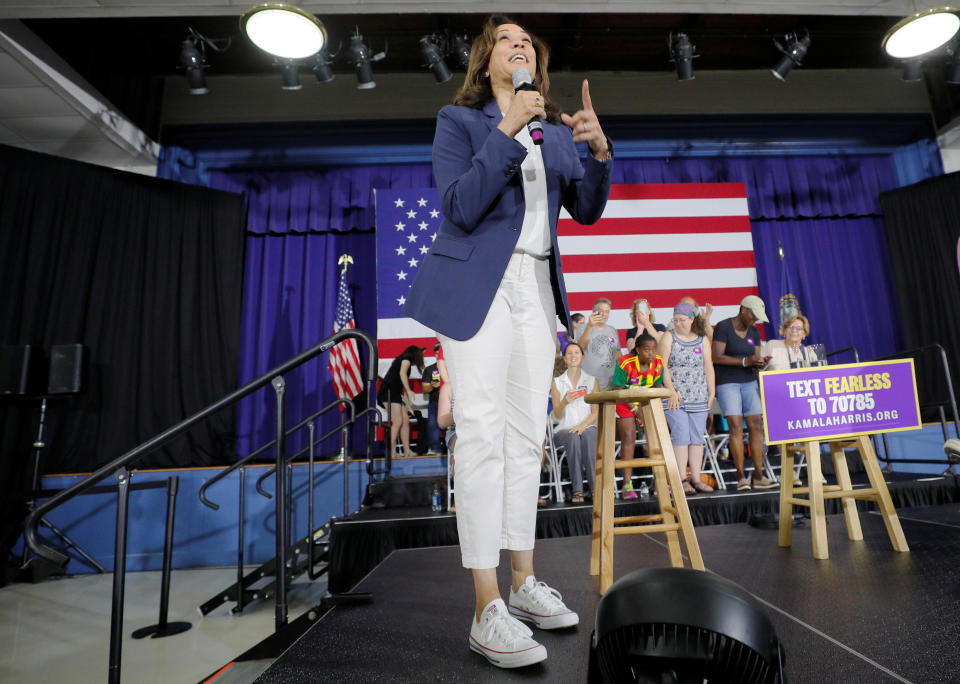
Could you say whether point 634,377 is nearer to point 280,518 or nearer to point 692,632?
point 280,518

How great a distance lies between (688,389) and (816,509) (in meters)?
2.14

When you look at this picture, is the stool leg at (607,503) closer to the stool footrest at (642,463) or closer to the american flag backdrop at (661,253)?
the stool footrest at (642,463)

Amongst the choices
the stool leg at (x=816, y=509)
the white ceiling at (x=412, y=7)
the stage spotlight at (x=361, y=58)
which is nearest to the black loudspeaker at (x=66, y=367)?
the white ceiling at (x=412, y=7)

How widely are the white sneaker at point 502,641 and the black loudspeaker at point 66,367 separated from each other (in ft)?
17.6

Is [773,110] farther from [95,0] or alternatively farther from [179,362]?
[179,362]

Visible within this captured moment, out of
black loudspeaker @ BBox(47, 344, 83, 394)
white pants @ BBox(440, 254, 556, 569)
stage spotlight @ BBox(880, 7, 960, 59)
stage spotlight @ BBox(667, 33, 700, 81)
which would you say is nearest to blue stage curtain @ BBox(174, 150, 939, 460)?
stage spotlight @ BBox(667, 33, 700, 81)

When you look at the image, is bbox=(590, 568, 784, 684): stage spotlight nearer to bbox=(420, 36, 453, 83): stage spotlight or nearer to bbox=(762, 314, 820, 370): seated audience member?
bbox=(762, 314, 820, 370): seated audience member

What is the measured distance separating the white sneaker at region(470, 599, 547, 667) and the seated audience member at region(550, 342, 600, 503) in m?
2.75

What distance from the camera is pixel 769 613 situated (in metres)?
1.33

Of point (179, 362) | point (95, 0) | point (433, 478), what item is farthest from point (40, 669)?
point (95, 0)

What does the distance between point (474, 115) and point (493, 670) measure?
120cm

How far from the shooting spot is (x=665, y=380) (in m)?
3.94

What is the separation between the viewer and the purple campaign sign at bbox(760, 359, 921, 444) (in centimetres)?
203

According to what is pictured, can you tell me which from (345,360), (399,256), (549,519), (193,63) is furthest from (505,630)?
(193,63)
